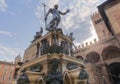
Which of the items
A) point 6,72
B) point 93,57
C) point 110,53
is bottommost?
point 6,72

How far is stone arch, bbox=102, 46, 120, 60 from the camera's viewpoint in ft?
79.2

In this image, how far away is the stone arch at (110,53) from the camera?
24.1 meters

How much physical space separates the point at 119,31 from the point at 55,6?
4558 mm

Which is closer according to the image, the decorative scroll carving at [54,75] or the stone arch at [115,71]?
the decorative scroll carving at [54,75]

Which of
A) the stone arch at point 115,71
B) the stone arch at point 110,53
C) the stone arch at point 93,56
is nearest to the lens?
the stone arch at point 115,71

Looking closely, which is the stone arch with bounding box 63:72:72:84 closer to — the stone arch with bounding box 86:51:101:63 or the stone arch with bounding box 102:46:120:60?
the stone arch with bounding box 102:46:120:60

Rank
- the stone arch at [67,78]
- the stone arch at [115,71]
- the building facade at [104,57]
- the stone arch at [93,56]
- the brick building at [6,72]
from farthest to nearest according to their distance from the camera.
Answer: the brick building at [6,72], the stone arch at [93,56], the stone arch at [115,71], the building facade at [104,57], the stone arch at [67,78]

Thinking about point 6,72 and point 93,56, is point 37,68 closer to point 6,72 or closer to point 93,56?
point 93,56

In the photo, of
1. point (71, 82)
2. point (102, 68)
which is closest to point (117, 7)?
point (71, 82)

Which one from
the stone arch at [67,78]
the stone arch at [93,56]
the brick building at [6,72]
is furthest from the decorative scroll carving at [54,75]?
the brick building at [6,72]

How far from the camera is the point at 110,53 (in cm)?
2506

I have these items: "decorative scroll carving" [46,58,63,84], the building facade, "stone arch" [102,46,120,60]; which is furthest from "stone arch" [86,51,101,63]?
"decorative scroll carving" [46,58,63,84]

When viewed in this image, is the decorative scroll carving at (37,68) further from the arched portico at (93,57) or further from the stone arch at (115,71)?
the arched portico at (93,57)

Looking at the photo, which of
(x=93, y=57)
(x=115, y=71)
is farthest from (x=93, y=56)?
(x=115, y=71)
